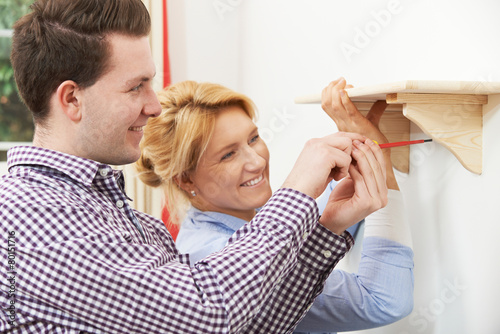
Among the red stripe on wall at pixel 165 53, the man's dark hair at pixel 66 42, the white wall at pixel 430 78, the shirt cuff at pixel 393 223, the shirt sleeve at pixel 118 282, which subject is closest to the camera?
the shirt sleeve at pixel 118 282

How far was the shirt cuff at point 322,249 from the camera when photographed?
3.28ft

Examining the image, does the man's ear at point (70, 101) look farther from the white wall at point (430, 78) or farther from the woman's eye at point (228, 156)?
the white wall at point (430, 78)

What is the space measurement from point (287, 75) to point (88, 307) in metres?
1.28

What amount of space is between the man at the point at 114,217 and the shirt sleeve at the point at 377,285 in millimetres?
137

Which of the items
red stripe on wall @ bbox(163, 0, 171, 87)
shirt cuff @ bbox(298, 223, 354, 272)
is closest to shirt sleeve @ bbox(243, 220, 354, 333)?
shirt cuff @ bbox(298, 223, 354, 272)

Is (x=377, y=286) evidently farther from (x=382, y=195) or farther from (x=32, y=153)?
(x=32, y=153)

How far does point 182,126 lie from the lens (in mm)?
1306

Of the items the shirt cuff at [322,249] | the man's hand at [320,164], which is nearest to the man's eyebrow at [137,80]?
the man's hand at [320,164]

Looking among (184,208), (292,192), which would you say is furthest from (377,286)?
(184,208)

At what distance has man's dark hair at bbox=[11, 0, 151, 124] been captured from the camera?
902 mm

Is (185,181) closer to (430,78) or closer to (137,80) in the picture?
(137,80)

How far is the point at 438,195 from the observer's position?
1.18 m

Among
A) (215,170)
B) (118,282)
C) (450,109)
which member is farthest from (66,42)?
(450,109)

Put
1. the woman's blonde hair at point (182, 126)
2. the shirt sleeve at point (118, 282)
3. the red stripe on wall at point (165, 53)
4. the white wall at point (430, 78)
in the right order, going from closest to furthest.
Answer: the shirt sleeve at point (118, 282)
the white wall at point (430, 78)
the woman's blonde hair at point (182, 126)
the red stripe on wall at point (165, 53)
